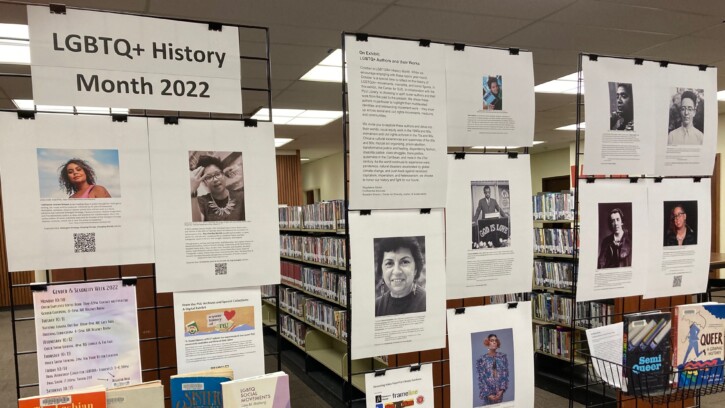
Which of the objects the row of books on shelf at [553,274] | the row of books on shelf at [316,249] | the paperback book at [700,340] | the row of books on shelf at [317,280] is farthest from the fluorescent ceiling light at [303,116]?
the paperback book at [700,340]

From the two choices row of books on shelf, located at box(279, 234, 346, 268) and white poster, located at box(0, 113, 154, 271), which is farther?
row of books on shelf, located at box(279, 234, 346, 268)

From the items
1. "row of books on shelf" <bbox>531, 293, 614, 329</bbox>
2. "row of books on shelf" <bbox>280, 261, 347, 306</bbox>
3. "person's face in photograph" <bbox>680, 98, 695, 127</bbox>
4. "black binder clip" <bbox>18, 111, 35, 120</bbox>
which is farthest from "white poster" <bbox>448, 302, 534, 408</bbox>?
"row of books on shelf" <bbox>531, 293, 614, 329</bbox>

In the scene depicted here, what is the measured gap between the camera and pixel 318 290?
4766 mm

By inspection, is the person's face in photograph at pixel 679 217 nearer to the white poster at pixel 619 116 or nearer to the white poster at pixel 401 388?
the white poster at pixel 619 116

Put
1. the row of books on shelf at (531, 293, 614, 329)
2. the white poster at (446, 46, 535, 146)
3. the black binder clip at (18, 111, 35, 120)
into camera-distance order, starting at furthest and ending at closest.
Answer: the row of books on shelf at (531, 293, 614, 329), the white poster at (446, 46, 535, 146), the black binder clip at (18, 111, 35, 120)

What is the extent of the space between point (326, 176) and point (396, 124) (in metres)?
11.1

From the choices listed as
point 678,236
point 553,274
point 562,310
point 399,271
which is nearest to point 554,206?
point 553,274

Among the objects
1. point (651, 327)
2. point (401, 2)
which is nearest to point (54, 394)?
point (651, 327)

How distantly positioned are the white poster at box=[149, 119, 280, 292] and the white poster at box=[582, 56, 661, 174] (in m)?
1.08

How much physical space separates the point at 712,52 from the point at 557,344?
3.21 metres

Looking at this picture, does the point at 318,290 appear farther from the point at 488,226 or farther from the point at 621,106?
the point at 621,106

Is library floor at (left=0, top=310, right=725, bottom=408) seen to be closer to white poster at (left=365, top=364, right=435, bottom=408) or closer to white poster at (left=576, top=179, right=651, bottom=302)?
white poster at (left=576, top=179, right=651, bottom=302)

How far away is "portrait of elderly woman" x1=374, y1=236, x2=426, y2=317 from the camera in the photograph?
1402 millimetres

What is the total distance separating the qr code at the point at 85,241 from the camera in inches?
46.8
